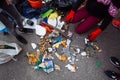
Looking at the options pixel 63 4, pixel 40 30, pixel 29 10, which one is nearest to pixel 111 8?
pixel 63 4

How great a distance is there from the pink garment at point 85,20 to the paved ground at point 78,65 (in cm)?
9

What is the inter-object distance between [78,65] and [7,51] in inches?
28.7

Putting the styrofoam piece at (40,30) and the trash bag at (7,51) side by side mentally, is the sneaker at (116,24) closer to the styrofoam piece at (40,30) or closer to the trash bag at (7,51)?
the styrofoam piece at (40,30)

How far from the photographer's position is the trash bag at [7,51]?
2.22 m

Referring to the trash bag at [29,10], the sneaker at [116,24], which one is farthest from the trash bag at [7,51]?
the sneaker at [116,24]

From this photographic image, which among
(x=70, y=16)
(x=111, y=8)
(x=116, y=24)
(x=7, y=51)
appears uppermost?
(x=111, y=8)

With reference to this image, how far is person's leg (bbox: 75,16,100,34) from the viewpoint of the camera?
245 centimetres

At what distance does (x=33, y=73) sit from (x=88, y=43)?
2.20ft

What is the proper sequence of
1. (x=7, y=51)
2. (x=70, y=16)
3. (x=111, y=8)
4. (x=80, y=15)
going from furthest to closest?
(x=80, y=15) → (x=70, y=16) → (x=7, y=51) → (x=111, y=8)

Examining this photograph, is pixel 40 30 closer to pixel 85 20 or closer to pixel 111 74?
pixel 85 20

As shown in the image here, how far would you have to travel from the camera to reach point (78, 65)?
90.0 inches

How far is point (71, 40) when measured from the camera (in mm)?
2443

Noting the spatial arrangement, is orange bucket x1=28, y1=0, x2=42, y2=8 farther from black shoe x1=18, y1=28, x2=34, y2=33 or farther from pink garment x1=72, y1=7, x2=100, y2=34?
pink garment x1=72, y1=7, x2=100, y2=34

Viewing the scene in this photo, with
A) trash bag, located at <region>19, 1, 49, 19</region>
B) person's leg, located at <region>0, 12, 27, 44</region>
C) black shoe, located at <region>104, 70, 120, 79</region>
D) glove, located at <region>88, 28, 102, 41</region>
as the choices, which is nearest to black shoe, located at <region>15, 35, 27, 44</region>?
person's leg, located at <region>0, 12, 27, 44</region>
